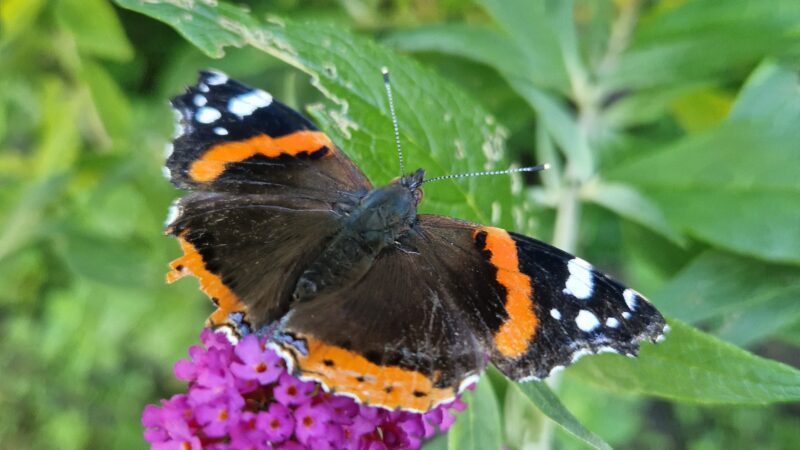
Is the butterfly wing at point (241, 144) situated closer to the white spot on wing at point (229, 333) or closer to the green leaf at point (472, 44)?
the white spot on wing at point (229, 333)

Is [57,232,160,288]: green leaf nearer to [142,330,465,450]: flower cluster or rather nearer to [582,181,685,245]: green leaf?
[142,330,465,450]: flower cluster

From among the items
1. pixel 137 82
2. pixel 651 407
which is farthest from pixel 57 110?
pixel 651 407

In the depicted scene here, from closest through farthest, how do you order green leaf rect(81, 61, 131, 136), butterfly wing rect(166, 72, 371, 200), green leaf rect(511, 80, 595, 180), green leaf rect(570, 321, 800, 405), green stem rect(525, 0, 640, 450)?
1. green leaf rect(570, 321, 800, 405)
2. butterfly wing rect(166, 72, 371, 200)
3. green leaf rect(511, 80, 595, 180)
4. green stem rect(525, 0, 640, 450)
5. green leaf rect(81, 61, 131, 136)

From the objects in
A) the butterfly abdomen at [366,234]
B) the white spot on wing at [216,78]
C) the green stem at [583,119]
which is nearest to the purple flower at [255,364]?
the butterfly abdomen at [366,234]

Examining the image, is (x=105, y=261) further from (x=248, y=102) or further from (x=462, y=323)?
(x=462, y=323)

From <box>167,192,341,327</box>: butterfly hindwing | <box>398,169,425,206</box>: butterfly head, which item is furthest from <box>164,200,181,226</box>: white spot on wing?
<box>398,169,425,206</box>: butterfly head

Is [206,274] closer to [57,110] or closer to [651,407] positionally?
[57,110]

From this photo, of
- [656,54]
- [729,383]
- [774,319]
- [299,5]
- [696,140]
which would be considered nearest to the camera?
[729,383]
